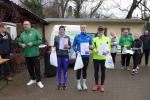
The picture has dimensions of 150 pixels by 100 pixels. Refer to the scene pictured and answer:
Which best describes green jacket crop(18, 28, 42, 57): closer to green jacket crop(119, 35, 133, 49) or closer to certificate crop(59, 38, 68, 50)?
certificate crop(59, 38, 68, 50)

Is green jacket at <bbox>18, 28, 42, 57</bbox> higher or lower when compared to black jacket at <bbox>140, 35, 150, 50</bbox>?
higher

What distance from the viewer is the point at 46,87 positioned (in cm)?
1207

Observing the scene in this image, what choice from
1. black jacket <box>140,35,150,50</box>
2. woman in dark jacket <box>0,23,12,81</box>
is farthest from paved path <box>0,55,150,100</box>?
black jacket <box>140,35,150,50</box>

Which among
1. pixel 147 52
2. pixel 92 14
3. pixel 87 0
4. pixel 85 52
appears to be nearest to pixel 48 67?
pixel 85 52

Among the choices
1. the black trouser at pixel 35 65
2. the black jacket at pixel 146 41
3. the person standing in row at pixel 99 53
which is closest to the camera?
the person standing in row at pixel 99 53

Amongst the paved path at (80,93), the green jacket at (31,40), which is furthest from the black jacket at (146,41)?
the green jacket at (31,40)

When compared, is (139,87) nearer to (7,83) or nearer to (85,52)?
(85,52)

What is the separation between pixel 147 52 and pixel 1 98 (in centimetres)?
982

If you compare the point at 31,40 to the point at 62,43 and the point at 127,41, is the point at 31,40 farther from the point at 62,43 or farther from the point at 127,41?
the point at 127,41

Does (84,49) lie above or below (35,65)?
above

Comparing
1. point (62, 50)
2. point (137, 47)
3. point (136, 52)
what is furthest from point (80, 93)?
point (137, 47)

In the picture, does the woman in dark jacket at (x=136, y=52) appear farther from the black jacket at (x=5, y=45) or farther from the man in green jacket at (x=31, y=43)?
the black jacket at (x=5, y=45)

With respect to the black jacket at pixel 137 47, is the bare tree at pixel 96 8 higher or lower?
higher

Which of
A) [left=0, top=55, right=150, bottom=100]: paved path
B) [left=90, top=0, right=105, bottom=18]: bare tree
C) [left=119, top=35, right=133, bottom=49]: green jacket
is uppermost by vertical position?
[left=90, top=0, right=105, bottom=18]: bare tree
